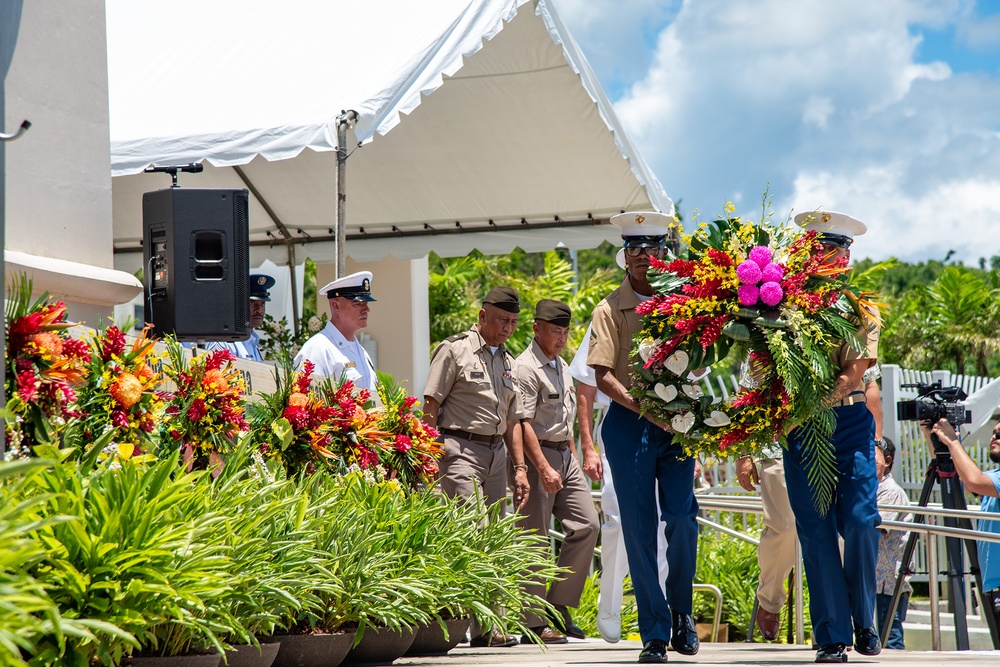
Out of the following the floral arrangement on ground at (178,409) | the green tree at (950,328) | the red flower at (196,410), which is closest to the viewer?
the floral arrangement on ground at (178,409)

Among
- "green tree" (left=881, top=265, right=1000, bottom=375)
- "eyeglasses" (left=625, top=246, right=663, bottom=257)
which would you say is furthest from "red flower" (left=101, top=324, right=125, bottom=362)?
"green tree" (left=881, top=265, right=1000, bottom=375)

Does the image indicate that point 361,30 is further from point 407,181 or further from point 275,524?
point 275,524

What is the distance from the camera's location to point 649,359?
5.57 metres

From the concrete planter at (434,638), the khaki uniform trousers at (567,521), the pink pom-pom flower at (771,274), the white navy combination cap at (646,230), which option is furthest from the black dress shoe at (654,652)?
the khaki uniform trousers at (567,521)

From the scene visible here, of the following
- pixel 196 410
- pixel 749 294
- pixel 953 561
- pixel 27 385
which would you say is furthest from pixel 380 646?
pixel 953 561

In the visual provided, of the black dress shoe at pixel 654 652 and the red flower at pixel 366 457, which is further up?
the red flower at pixel 366 457

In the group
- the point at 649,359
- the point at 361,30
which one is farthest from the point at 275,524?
the point at 361,30

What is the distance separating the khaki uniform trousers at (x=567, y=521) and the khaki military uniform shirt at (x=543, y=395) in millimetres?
145

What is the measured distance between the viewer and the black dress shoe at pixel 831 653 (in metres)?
5.33

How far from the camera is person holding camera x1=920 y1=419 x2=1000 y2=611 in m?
7.09

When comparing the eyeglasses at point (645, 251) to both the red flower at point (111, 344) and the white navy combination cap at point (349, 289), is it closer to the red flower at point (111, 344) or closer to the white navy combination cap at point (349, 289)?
the white navy combination cap at point (349, 289)

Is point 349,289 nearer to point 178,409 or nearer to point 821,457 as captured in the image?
point 178,409

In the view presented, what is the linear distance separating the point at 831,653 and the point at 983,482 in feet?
8.22

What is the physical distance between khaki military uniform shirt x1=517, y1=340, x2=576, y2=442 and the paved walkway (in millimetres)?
1444
